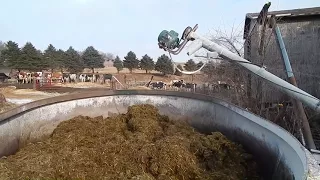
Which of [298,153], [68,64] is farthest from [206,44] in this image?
[68,64]

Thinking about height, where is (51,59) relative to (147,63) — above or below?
above

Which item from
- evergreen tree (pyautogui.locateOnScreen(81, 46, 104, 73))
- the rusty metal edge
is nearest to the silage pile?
the rusty metal edge

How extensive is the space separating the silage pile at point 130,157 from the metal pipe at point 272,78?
0.86 m

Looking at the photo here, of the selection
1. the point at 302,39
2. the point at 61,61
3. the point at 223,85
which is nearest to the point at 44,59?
the point at 61,61

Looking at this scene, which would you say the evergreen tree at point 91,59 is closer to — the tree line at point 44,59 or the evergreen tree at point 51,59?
the tree line at point 44,59

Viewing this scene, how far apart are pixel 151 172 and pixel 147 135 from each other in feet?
2.82

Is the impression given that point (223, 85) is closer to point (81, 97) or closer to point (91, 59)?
point (81, 97)

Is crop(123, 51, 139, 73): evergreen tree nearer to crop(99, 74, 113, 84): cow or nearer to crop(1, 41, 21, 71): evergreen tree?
crop(99, 74, 113, 84): cow

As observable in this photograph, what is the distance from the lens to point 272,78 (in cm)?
228

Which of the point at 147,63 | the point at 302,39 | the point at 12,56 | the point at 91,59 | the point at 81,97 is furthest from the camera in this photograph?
the point at 147,63

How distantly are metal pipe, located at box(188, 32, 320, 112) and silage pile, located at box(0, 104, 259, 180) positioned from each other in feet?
2.84

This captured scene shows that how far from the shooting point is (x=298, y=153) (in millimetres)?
1834

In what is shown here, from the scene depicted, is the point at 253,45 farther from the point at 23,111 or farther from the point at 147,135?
the point at 23,111

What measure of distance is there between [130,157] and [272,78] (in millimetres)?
1524
